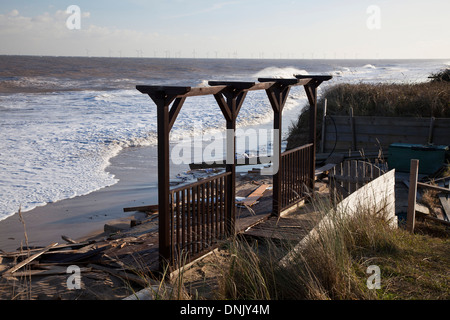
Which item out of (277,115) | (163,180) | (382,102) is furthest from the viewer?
(382,102)

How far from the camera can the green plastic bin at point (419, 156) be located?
39.5 ft

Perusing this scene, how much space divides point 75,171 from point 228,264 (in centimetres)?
952

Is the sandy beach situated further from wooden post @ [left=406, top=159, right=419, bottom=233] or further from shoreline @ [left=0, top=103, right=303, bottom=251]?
wooden post @ [left=406, top=159, right=419, bottom=233]

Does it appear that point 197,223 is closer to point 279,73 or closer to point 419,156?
point 419,156

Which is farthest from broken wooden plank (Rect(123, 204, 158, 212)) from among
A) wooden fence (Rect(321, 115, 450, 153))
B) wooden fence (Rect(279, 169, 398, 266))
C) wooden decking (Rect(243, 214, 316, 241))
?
wooden fence (Rect(321, 115, 450, 153))

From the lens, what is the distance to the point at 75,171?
13336mm

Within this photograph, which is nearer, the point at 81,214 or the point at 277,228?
the point at 277,228

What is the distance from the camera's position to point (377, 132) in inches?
563

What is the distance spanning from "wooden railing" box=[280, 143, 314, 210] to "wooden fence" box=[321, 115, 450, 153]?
175 inches

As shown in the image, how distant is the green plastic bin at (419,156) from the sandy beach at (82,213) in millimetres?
6164

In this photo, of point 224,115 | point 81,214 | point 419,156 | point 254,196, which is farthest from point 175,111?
point 419,156

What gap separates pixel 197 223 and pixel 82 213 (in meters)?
4.31

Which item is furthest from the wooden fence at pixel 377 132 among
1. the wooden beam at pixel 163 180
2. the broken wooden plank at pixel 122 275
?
the broken wooden plank at pixel 122 275
